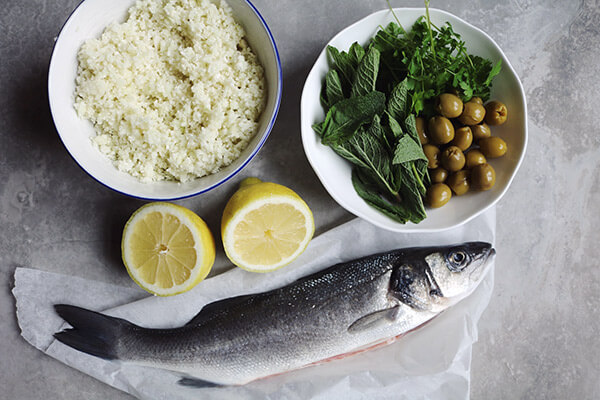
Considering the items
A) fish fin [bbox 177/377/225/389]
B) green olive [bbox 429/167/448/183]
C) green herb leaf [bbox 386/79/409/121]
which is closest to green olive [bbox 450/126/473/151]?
green olive [bbox 429/167/448/183]

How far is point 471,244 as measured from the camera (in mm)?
1740

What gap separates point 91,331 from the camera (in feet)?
5.81

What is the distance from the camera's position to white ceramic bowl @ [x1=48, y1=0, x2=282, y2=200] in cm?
151

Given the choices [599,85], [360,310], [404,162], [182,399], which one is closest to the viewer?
[404,162]

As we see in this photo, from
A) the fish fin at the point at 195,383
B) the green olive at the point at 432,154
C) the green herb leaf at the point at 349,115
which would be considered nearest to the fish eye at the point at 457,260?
the green olive at the point at 432,154

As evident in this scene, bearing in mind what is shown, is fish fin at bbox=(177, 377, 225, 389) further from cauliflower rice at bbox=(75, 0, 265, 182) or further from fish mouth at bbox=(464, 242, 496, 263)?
fish mouth at bbox=(464, 242, 496, 263)

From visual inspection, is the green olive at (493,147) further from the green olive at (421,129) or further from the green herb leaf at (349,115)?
the green herb leaf at (349,115)

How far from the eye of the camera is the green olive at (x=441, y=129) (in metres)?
1.59

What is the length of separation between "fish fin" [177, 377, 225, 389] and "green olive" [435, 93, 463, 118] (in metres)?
1.31

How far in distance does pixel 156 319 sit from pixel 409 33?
Answer: 1.45 metres

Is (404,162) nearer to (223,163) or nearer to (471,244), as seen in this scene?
(471,244)

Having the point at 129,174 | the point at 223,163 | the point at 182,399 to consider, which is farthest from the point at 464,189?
the point at 182,399

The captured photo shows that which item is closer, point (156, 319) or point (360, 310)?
point (360, 310)

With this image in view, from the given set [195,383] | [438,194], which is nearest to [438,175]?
[438,194]
